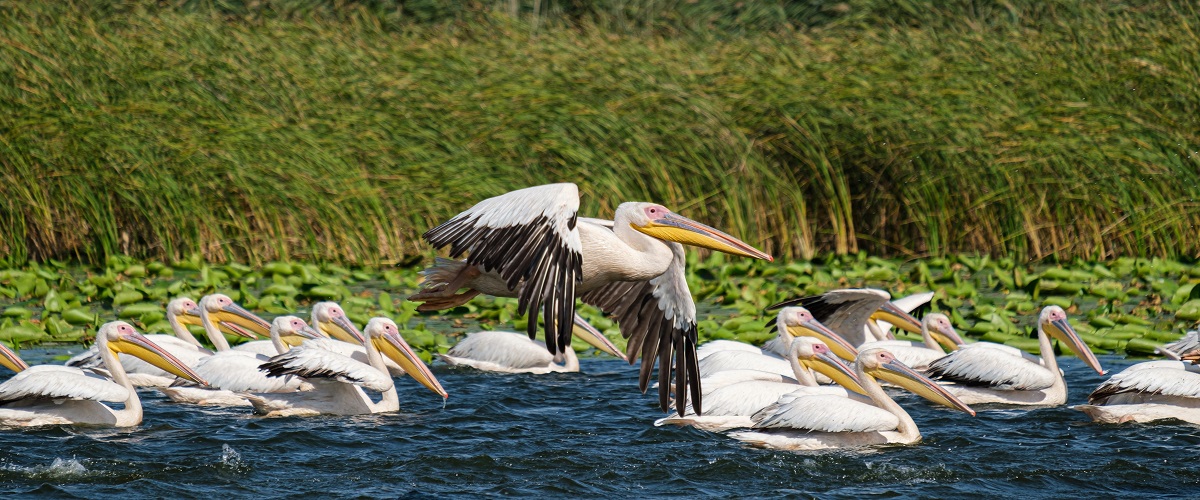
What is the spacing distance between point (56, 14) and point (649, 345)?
681cm

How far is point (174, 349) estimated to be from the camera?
710cm

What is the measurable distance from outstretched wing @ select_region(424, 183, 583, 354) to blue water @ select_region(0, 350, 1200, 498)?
0.73 meters

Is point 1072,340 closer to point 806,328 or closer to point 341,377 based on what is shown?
point 806,328

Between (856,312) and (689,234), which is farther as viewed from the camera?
(856,312)

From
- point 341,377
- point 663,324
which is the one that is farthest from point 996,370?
point 341,377

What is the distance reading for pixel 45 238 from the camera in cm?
1032

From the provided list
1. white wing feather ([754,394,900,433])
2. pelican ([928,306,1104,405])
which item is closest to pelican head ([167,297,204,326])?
white wing feather ([754,394,900,433])

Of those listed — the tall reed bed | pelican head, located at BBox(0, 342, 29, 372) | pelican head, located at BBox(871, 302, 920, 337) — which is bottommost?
pelican head, located at BBox(0, 342, 29, 372)

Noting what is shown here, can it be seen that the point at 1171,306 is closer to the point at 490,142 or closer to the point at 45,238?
the point at 490,142

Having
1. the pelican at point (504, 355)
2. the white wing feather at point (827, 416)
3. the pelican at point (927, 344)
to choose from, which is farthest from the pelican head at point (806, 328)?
the white wing feather at point (827, 416)

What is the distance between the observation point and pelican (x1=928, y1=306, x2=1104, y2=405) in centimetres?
692

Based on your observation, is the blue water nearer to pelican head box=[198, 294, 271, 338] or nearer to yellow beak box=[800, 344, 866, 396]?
yellow beak box=[800, 344, 866, 396]

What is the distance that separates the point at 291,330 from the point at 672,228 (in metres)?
2.50

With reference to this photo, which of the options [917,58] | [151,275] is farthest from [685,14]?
[151,275]
